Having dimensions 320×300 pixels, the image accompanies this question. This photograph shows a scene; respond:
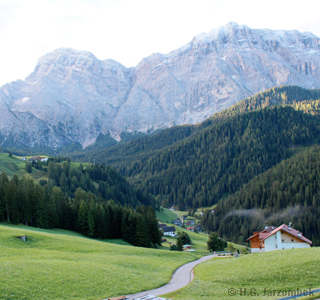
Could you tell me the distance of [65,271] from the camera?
101 feet

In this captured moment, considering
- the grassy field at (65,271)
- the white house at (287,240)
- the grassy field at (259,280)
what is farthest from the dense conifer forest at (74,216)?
the grassy field at (259,280)

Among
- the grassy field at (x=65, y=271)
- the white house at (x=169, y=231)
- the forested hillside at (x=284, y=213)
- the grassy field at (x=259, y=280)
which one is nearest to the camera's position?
the grassy field at (x=65, y=271)

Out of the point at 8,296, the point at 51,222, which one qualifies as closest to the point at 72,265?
the point at 8,296

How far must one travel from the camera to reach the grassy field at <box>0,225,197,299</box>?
25719 mm

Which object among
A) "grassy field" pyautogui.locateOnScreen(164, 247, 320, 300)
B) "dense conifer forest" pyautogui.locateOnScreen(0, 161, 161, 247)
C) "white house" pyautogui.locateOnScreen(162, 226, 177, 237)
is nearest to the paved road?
"grassy field" pyautogui.locateOnScreen(164, 247, 320, 300)

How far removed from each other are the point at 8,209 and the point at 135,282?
5340cm

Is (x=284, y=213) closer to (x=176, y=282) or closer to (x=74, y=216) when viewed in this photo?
(x=74, y=216)

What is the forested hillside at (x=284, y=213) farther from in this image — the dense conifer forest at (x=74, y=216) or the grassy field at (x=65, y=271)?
the grassy field at (x=65, y=271)

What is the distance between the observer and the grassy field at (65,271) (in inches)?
1013

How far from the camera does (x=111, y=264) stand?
37.9 m

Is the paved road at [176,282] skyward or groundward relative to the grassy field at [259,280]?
groundward

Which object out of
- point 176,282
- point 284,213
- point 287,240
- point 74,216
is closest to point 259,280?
point 176,282

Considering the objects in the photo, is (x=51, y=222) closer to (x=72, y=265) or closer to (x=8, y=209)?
(x=8, y=209)

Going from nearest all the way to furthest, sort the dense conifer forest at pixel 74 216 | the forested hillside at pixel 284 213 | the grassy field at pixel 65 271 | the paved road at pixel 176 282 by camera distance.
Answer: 1. the grassy field at pixel 65 271
2. the paved road at pixel 176 282
3. the dense conifer forest at pixel 74 216
4. the forested hillside at pixel 284 213
